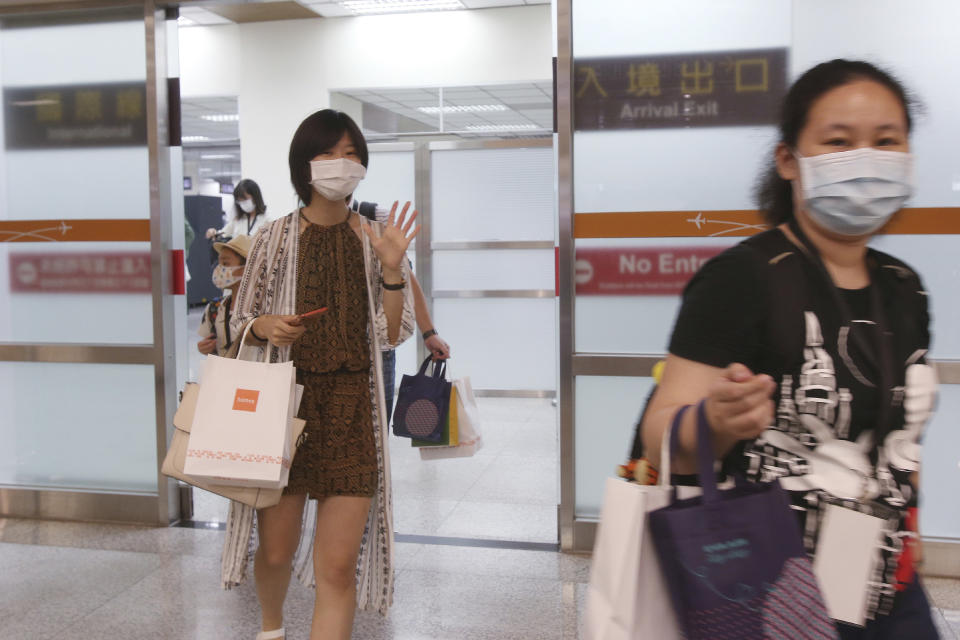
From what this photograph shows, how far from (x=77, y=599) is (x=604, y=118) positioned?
289 centimetres

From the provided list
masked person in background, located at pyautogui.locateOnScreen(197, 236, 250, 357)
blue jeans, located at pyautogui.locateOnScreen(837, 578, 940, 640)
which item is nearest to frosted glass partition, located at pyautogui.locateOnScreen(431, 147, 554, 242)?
masked person in background, located at pyautogui.locateOnScreen(197, 236, 250, 357)

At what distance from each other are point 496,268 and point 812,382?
21.0 feet

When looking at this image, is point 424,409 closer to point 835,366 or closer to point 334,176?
point 334,176

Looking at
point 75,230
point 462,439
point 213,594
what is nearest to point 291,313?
point 462,439

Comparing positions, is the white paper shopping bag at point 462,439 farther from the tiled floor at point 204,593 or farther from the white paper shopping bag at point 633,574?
the white paper shopping bag at point 633,574

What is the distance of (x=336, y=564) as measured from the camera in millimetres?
2527

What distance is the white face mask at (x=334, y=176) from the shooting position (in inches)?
→ 103

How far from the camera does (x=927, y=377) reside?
1317 mm

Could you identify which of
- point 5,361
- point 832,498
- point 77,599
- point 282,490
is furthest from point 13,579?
point 832,498

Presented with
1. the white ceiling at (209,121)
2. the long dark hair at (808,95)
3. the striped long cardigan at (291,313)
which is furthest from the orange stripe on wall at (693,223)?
the white ceiling at (209,121)

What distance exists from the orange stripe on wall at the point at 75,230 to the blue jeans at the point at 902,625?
3.83 metres

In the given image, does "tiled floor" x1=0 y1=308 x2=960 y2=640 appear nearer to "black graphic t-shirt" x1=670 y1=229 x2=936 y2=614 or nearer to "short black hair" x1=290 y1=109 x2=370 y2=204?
"short black hair" x1=290 y1=109 x2=370 y2=204

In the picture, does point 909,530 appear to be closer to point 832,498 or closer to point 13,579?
point 832,498

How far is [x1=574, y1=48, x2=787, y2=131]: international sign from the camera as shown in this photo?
3770mm
